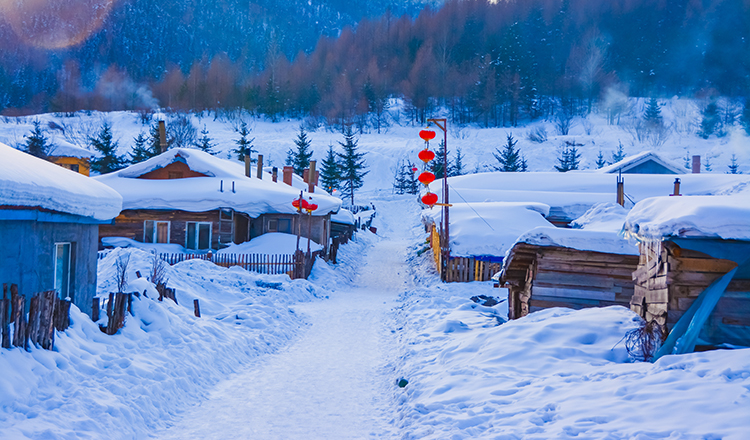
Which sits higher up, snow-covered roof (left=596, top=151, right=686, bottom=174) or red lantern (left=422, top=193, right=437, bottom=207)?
snow-covered roof (left=596, top=151, right=686, bottom=174)

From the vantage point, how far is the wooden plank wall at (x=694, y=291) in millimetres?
6453

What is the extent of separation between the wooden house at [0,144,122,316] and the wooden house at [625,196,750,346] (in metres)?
8.79

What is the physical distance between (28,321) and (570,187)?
30.0 meters

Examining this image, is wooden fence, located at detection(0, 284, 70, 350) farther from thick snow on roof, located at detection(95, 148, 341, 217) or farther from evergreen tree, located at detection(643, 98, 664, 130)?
evergreen tree, located at detection(643, 98, 664, 130)

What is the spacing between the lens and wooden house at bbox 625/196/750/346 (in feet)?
19.7

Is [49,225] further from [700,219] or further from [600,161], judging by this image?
[600,161]

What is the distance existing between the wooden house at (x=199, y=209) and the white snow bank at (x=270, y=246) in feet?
2.81

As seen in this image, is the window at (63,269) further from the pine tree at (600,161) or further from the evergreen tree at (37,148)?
the pine tree at (600,161)

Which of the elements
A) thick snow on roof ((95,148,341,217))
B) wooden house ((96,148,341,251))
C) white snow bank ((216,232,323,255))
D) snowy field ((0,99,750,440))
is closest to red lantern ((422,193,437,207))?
snowy field ((0,99,750,440))

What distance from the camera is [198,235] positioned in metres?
25.7

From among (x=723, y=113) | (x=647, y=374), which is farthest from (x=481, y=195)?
(x=723, y=113)

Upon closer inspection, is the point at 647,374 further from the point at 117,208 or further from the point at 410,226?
the point at 410,226

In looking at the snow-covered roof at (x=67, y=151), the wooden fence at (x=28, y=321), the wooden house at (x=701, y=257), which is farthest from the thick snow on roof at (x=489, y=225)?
the snow-covered roof at (x=67, y=151)

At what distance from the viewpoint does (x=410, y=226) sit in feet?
177
